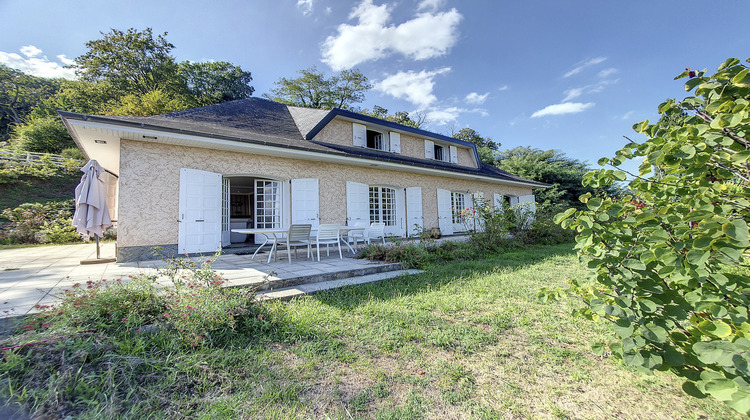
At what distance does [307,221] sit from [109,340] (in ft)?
18.8

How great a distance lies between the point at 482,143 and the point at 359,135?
23.8 m

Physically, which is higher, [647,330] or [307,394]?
[647,330]

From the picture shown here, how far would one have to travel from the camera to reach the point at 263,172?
23.8ft

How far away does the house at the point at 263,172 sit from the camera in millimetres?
5762

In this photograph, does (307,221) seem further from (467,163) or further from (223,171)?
(467,163)

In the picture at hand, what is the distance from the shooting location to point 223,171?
6.78m

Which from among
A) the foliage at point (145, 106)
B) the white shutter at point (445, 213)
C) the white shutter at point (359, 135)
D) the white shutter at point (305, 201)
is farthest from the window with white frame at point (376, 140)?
the foliage at point (145, 106)

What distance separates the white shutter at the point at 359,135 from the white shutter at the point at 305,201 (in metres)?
3.09

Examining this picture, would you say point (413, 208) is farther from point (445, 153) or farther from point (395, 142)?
point (445, 153)

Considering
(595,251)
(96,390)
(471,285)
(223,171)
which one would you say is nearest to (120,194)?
(223,171)

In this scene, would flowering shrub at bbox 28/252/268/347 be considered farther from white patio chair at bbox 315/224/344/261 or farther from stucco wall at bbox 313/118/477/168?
stucco wall at bbox 313/118/477/168

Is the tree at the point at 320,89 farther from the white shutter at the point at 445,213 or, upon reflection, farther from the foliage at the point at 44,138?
the white shutter at the point at 445,213

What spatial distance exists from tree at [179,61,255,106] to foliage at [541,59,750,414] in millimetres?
29679

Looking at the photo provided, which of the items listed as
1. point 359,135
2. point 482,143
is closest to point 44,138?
point 359,135
